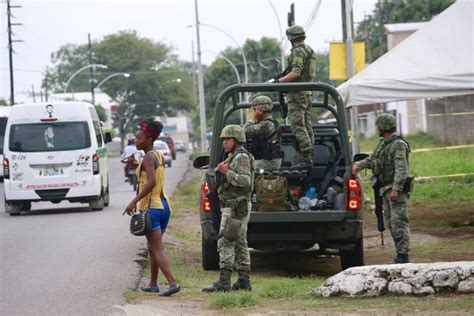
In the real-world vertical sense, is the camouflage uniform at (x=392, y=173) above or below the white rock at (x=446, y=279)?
above

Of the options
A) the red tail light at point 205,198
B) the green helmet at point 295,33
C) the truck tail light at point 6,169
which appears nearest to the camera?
the red tail light at point 205,198

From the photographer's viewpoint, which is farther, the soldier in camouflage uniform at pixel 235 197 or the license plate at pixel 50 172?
the license plate at pixel 50 172

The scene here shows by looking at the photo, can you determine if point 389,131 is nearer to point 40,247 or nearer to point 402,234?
point 402,234

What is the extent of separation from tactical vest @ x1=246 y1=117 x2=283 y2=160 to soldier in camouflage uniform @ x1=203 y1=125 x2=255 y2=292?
6.22ft

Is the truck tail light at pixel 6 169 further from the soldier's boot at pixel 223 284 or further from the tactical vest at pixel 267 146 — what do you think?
the soldier's boot at pixel 223 284

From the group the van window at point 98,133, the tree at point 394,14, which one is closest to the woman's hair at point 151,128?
the van window at point 98,133

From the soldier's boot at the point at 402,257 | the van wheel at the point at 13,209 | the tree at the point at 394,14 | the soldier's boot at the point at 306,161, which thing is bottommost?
the soldier's boot at the point at 402,257

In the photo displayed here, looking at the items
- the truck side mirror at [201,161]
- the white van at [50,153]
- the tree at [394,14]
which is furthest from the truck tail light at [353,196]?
the tree at [394,14]

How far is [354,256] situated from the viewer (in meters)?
13.1

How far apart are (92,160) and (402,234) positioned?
1102 centimetres

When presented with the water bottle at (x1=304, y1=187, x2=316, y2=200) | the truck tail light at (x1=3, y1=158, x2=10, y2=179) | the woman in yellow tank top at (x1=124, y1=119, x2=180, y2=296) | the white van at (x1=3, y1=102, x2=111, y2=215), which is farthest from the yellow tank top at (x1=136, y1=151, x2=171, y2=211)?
the truck tail light at (x1=3, y1=158, x2=10, y2=179)

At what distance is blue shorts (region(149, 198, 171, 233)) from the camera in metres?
10.8

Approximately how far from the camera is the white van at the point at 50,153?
2256 centimetres

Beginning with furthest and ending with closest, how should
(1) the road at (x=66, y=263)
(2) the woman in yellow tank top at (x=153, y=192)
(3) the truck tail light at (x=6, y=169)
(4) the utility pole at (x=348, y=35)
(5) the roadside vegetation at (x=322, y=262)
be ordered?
(4) the utility pole at (x=348, y=35) → (3) the truck tail light at (x=6, y=169) → (2) the woman in yellow tank top at (x=153, y=192) → (1) the road at (x=66, y=263) → (5) the roadside vegetation at (x=322, y=262)
